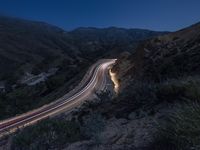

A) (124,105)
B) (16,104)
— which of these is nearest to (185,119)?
(124,105)

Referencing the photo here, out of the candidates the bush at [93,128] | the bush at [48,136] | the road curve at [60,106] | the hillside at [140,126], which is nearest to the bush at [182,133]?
the hillside at [140,126]

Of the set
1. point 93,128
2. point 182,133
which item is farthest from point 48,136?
point 182,133

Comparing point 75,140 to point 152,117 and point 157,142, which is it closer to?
point 152,117

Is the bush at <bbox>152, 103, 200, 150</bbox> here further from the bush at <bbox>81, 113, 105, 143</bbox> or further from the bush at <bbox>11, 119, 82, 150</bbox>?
the bush at <bbox>11, 119, 82, 150</bbox>

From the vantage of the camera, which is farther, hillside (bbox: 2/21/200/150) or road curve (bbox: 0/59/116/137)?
road curve (bbox: 0/59/116/137)

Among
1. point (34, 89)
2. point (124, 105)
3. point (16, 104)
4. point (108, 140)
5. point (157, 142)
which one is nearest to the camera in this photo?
point (157, 142)

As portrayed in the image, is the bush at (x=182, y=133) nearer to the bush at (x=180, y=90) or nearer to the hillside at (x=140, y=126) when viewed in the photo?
the hillside at (x=140, y=126)

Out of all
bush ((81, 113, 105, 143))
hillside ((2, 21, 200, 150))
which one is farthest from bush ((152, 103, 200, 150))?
bush ((81, 113, 105, 143))
